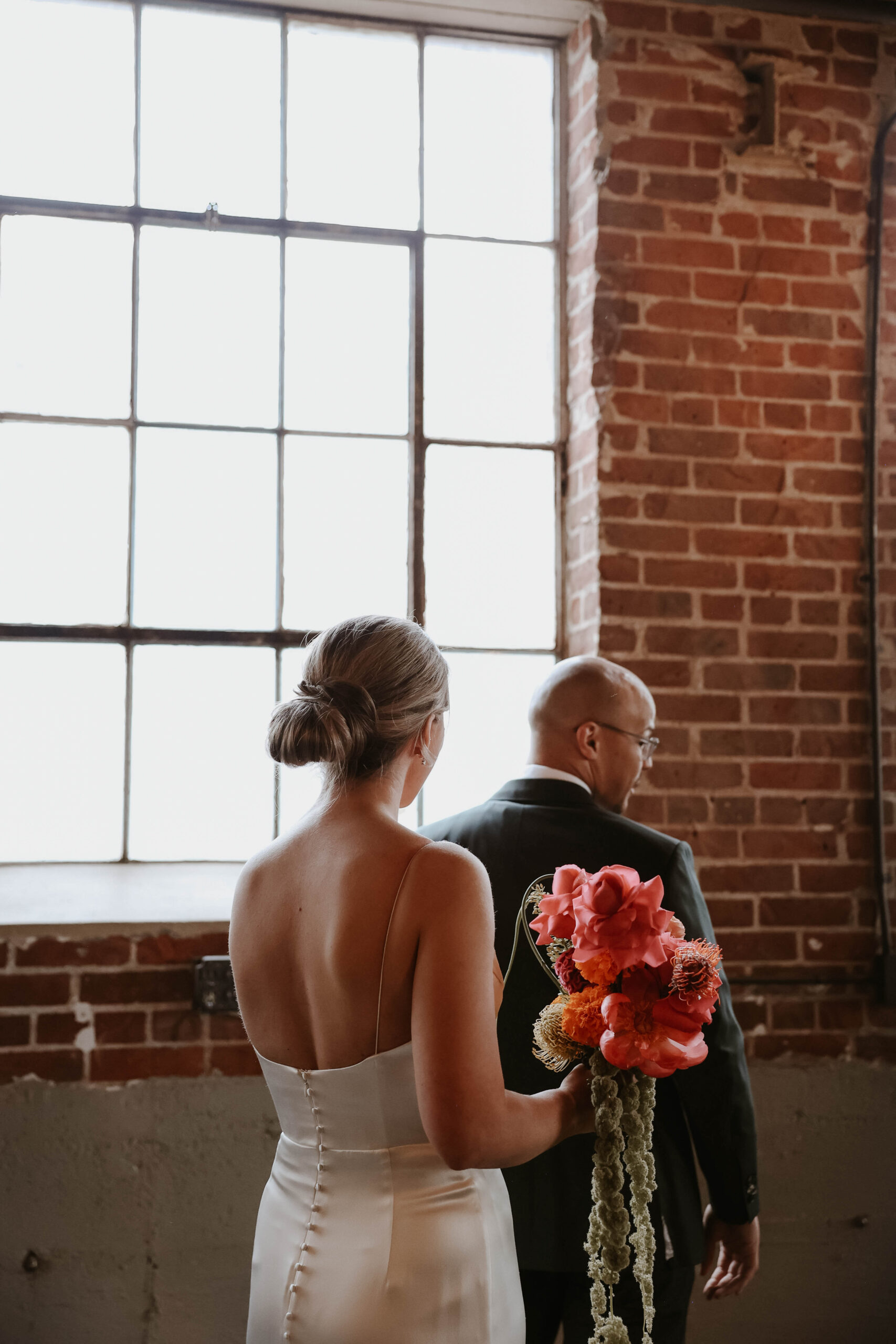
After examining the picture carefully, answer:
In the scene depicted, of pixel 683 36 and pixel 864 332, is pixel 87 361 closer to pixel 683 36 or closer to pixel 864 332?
pixel 683 36

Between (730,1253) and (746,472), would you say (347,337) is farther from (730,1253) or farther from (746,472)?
(730,1253)

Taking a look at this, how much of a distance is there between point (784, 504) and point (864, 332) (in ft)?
1.83

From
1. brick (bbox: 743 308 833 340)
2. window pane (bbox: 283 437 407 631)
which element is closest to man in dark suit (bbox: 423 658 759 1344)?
window pane (bbox: 283 437 407 631)

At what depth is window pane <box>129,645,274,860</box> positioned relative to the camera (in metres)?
3.25

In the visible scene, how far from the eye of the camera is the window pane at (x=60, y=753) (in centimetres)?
319

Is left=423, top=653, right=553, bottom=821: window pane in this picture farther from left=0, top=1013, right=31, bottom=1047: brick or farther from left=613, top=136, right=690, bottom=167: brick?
left=613, top=136, right=690, bottom=167: brick

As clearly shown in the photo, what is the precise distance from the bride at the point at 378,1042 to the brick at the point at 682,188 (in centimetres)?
215

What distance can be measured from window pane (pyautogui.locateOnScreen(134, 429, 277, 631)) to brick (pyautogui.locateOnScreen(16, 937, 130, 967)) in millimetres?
876

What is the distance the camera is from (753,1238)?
227cm

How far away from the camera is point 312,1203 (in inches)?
64.7

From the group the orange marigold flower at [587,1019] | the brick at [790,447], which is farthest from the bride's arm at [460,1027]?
the brick at [790,447]

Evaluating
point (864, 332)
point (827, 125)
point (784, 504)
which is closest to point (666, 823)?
point (784, 504)

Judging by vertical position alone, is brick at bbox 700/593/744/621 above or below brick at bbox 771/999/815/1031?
above

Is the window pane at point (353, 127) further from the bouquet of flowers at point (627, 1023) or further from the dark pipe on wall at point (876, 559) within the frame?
the bouquet of flowers at point (627, 1023)
